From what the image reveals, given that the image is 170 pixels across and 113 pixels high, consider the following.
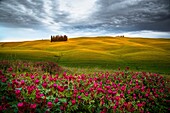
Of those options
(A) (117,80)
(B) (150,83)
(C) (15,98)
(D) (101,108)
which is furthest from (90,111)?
(B) (150,83)

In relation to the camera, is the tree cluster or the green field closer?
the green field

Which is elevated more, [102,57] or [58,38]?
[58,38]

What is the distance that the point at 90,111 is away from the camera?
6.16 meters

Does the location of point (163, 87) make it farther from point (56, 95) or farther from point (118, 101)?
point (56, 95)

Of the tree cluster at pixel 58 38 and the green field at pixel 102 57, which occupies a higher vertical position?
the tree cluster at pixel 58 38

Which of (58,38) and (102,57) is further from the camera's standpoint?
(58,38)

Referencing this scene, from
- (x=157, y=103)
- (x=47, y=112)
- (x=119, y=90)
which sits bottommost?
(x=157, y=103)

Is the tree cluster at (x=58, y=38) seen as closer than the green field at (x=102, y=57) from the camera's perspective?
No

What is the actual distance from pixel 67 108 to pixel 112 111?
→ 1.75 metres

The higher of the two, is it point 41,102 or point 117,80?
point 41,102

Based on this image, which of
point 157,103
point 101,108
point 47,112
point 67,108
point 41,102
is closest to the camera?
point 47,112

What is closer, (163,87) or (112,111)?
(112,111)

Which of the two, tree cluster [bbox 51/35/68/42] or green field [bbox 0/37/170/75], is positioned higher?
tree cluster [bbox 51/35/68/42]

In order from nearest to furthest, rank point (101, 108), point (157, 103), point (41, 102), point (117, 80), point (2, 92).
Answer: point (41, 102) → point (2, 92) → point (101, 108) → point (157, 103) → point (117, 80)
